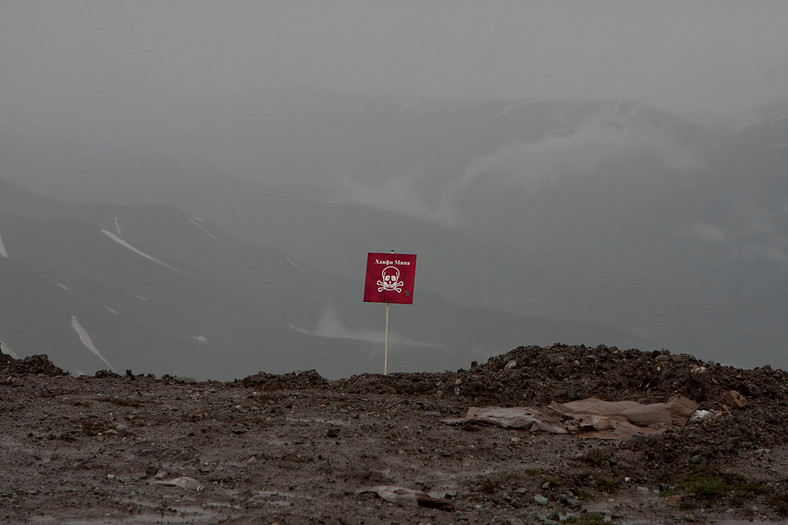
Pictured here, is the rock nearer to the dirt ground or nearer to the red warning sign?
the dirt ground

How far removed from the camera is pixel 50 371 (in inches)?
635

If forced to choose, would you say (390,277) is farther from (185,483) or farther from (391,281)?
(185,483)

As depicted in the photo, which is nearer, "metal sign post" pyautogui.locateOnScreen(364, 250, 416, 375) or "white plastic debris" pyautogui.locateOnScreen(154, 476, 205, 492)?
"white plastic debris" pyautogui.locateOnScreen(154, 476, 205, 492)

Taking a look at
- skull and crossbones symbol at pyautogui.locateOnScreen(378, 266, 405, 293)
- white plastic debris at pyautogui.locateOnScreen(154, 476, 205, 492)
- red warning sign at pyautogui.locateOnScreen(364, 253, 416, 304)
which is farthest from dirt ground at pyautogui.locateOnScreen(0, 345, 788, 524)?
skull and crossbones symbol at pyautogui.locateOnScreen(378, 266, 405, 293)

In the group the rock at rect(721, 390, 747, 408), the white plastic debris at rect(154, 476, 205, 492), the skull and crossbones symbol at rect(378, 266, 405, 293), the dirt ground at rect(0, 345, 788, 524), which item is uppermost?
the skull and crossbones symbol at rect(378, 266, 405, 293)

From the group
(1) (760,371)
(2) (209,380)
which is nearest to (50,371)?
(2) (209,380)


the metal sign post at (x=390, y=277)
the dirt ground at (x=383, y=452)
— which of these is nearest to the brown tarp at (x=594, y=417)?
the dirt ground at (x=383, y=452)

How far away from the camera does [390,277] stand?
1722cm

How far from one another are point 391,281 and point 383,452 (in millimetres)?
7675

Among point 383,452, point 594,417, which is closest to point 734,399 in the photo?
point 594,417

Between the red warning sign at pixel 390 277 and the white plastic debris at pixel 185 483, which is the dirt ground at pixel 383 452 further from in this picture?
the red warning sign at pixel 390 277

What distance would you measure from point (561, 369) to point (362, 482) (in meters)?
7.95

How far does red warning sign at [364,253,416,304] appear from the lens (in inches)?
677

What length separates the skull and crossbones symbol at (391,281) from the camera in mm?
17203
